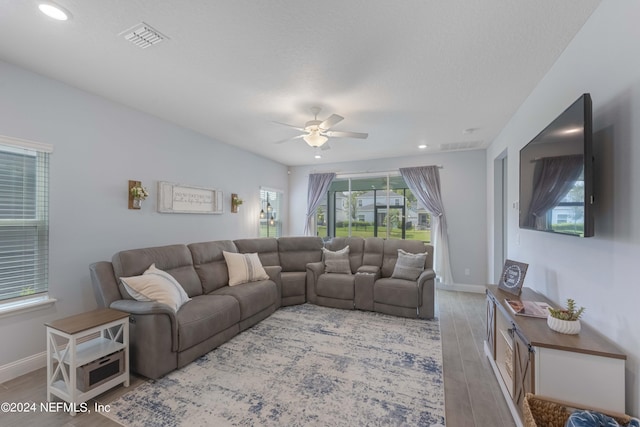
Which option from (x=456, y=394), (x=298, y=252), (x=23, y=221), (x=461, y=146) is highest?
(x=461, y=146)

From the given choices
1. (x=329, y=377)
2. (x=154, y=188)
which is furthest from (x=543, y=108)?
(x=154, y=188)

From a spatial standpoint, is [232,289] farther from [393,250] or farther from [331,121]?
[393,250]

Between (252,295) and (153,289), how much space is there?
113cm

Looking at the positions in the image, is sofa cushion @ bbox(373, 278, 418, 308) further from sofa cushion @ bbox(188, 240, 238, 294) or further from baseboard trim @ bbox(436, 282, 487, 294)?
sofa cushion @ bbox(188, 240, 238, 294)

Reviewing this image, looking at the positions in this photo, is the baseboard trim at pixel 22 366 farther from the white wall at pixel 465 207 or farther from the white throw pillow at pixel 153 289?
the white wall at pixel 465 207

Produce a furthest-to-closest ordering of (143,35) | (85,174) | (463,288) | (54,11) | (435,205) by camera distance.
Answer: (435,205) < (463,288) < (85,174) < (143,35) < (54,11)

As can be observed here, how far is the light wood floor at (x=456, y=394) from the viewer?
72.0 inches

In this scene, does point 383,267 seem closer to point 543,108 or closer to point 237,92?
point 543,108

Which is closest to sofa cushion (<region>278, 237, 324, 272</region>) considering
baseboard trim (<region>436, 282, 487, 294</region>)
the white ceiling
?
the white ceiling

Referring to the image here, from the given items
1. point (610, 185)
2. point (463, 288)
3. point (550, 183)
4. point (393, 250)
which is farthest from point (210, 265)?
point (463, 288)

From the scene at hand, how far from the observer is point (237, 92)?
2.77 metres

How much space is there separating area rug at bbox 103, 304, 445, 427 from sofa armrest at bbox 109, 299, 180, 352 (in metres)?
0.37

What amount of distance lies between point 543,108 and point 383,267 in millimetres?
2944

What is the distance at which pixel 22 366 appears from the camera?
2332 mm
